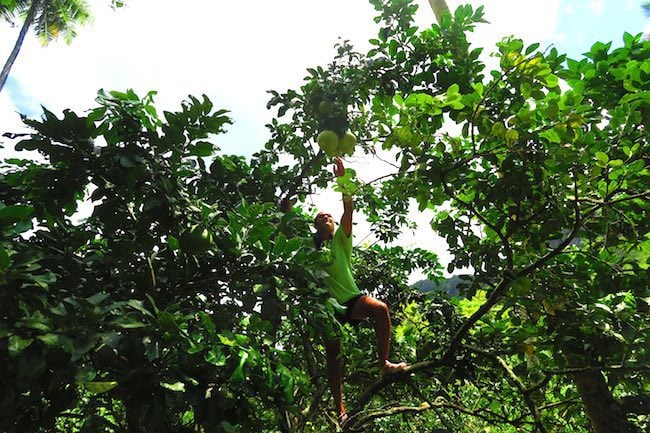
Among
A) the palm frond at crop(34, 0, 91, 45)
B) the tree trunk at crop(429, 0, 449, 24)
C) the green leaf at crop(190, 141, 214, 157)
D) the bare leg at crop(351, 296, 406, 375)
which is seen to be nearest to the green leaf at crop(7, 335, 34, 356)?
the green leaf at crop(190, 141, 214, 157)

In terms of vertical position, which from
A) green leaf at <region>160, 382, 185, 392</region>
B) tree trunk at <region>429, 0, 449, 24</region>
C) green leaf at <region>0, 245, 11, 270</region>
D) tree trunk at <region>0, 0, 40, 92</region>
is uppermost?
tree trunk at <region>0, 0, 40, 92</region>

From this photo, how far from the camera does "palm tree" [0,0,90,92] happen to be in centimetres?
1226

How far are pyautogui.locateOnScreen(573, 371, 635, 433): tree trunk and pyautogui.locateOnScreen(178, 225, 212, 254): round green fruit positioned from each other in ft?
6.93

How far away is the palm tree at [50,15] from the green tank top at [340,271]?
1313cm

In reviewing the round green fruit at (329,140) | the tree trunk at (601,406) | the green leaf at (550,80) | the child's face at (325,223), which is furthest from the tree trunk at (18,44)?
the tree trunk at (601,406)

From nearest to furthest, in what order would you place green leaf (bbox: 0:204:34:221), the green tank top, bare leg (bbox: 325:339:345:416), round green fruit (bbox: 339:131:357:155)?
green leaf (bbox: 0:204:34:221)
round green fruit (bbox: 339:131:357:155)
the green tank top
bare leg (bbox: 325:339:345:416)

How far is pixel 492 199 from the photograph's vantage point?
2.33 metres

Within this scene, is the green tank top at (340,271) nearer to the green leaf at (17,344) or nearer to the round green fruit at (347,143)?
the round green fruit at (347,143)

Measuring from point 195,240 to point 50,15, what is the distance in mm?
15152

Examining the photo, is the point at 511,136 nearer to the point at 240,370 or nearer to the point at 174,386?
the point at 240,370

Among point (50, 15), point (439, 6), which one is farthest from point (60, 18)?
point (439, 6)

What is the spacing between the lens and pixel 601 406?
2.43m

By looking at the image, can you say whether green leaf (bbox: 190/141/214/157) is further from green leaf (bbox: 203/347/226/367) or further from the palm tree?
the palm tree

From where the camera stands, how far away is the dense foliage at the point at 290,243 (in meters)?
1.45
